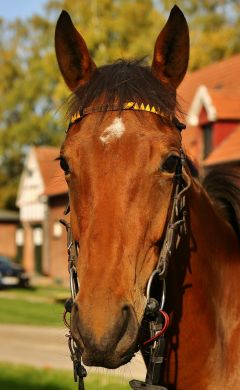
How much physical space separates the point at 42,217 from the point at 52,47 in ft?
36.4

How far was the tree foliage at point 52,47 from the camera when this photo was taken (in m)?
30.8

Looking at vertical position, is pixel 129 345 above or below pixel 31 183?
below

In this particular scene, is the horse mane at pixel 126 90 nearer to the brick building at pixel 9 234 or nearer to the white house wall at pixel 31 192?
the white house wall at pixel 31 192

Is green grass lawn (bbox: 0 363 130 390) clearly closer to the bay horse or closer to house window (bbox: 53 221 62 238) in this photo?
the bay horse

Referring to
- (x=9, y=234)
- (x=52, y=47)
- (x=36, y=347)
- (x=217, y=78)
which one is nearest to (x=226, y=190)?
(x=36, y=347)

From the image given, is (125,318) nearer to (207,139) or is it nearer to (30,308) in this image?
(30,308)

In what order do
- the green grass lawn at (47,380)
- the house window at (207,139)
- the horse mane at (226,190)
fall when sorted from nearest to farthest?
the horse mane at (226,190), the green grass lawn at (47,380), the house window at (207,139)

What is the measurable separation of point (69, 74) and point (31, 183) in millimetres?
41203

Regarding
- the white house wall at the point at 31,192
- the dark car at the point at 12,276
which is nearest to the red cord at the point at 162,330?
the dark car at the point at 12,276

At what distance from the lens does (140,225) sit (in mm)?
2670

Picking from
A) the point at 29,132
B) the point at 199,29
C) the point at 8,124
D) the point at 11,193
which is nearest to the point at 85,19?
the point at 199,29

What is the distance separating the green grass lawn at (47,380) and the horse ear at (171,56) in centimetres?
526

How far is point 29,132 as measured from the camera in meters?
45.2

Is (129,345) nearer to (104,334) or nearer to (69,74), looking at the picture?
(104,334)
